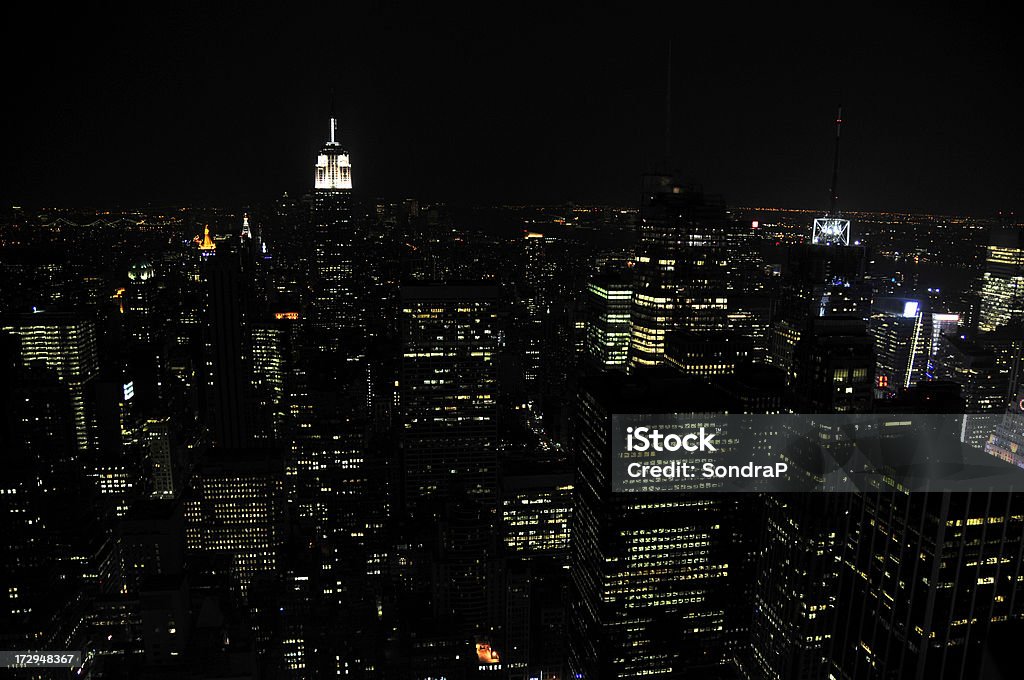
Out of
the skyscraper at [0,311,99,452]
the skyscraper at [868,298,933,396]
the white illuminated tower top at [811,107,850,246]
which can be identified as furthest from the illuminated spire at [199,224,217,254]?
the skyscraper at [868,298,933,396]

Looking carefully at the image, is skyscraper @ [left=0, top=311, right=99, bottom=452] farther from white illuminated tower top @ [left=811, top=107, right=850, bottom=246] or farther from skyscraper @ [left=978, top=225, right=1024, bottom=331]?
skyscraper @ [left=978, top=225, right=1024, bottom=331]

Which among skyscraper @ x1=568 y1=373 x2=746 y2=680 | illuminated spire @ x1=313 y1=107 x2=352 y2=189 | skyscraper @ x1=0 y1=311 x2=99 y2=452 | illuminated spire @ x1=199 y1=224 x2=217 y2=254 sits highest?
illuminated spire @ x1=313 y1=107 x2=352 y2=189

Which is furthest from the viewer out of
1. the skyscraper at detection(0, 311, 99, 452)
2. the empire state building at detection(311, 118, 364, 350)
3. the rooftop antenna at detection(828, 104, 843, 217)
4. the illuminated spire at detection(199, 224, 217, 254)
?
the empire state building at detection(311, 118, 364, 350)

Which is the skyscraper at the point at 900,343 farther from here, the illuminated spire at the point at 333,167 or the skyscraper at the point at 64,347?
the skyscraper at the point at 64,347

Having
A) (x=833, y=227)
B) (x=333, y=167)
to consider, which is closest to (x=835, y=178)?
(x=833, y=227)

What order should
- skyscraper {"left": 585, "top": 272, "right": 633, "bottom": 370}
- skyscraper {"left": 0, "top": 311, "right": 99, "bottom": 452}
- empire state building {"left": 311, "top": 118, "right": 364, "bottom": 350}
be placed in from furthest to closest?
1. skyscraper {"left": 585, "top": 272, "right": 633, "bottom": 370}
2. empire state building {"left": 311, "top": 118, "right": 364, "bottom": 350}
3. skyscraper {"left": 0, "top": 311, "right": 99, "bottom": 452}

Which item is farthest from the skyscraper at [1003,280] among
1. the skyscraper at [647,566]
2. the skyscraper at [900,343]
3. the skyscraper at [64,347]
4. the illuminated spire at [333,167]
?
the skyscraper at [64,347]

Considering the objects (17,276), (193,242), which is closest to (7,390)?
Answer: (17,276)
